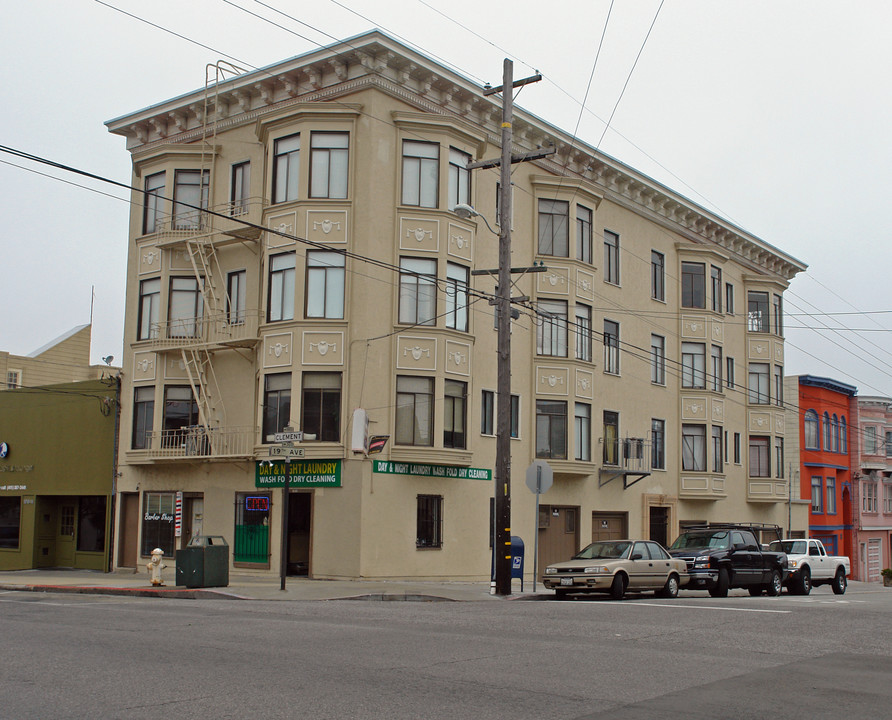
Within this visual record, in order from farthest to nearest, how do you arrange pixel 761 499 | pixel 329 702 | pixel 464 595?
pixel 761 499, pixel 464 595, pixel 329 702

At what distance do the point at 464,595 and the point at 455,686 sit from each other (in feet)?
42.5

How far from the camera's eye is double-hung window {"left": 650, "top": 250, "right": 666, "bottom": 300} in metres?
37.6

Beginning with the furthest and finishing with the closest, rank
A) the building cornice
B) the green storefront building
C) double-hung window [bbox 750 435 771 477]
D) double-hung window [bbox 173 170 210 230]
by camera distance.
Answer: double-hung window [bbox 750 435 771 477], the green storefront building, double-hung window [bbox 173 170 210 230], the building cornice

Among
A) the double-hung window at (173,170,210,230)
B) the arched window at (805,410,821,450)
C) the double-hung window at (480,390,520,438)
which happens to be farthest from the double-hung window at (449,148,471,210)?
the arched window at (805,410,821,450)

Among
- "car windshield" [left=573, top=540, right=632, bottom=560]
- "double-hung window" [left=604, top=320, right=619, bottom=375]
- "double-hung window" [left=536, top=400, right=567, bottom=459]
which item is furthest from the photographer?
"double-hung window" [left=604, top=320, right=619, bottom=375]

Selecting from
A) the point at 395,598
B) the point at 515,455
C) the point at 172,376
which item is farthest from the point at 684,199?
the point at 395,598

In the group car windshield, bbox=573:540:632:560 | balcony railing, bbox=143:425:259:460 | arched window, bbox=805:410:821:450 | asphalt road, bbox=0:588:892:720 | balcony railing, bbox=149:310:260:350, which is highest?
balcony railing, bbox=149:310:260:350

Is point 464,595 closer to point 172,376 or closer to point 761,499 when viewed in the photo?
point 172,376

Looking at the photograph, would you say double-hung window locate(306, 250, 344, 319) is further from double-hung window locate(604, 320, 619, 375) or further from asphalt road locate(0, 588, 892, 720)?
asphalt road locate(0, 588, 892, 720)

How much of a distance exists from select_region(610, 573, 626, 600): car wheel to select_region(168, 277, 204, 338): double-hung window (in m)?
15.1

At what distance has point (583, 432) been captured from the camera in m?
32.8

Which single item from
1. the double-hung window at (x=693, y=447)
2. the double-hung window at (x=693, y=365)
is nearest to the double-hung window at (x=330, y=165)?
the double-hung window at (x=693, y=365)

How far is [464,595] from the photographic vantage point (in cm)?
2148

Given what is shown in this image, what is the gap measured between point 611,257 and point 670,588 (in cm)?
1560
